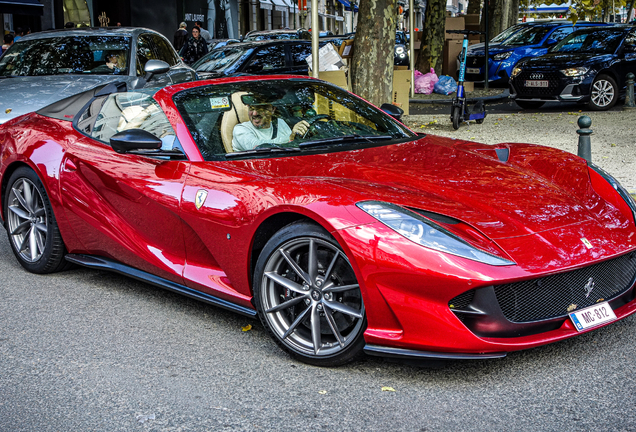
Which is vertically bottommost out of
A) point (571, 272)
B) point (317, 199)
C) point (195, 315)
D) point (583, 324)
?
point (195, 315)

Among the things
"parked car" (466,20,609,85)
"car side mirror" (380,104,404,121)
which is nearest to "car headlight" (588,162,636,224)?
"car side mirror" (380,104,404,121)

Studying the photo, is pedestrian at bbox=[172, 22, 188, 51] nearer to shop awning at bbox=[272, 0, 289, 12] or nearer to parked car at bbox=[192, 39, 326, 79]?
parked car at bbox=[192, 39, 326, 79]

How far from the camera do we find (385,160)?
4086 millimetres

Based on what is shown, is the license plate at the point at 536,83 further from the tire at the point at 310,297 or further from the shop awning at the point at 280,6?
the shop awning at the point at 280,6

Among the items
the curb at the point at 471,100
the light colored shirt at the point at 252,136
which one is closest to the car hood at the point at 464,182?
the light colored shirt at the point at 252,136

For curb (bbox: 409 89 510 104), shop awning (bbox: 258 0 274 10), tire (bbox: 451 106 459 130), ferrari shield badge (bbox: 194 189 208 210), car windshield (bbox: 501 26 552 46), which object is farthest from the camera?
shop awning (bbox: 258 0 274 10)

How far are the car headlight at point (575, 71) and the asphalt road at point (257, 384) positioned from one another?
→ 36.2 feet

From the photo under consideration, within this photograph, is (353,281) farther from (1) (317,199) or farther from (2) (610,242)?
(2) (610,242)

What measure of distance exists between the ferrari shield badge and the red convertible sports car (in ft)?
0.05

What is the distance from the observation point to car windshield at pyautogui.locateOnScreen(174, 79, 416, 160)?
4242mm

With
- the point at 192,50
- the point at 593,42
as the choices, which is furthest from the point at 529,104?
the point at 192,50

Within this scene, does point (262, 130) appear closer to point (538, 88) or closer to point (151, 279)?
point (151, 279)

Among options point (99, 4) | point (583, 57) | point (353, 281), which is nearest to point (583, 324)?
point (353, 281)

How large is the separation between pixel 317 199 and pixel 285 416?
Answer: 98cm
